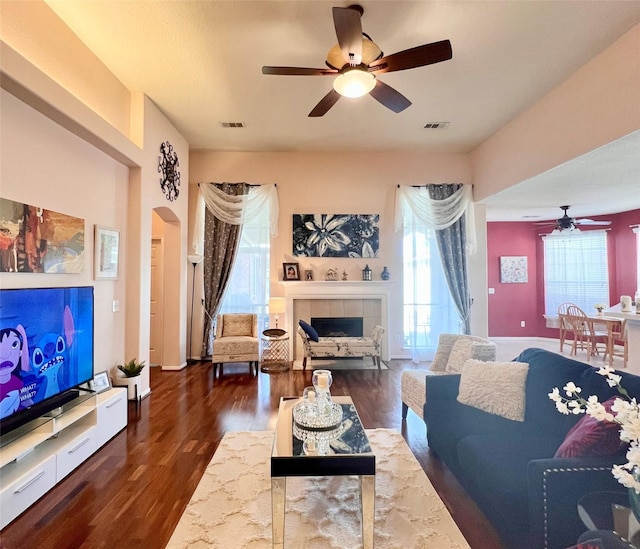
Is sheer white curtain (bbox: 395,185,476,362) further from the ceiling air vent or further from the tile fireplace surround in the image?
the ceiling air vent

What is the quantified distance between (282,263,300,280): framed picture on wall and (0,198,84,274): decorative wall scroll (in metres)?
3.03

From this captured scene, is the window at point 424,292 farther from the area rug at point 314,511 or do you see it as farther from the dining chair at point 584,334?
the area rug at point 314,511

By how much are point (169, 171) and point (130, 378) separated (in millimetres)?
2854

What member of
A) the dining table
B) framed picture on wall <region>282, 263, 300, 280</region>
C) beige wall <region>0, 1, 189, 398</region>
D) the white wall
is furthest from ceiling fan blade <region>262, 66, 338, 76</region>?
the dining table

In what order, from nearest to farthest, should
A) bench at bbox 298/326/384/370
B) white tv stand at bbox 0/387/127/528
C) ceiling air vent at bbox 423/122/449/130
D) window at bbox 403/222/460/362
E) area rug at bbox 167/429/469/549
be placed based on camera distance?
area rug at bbox 167/429/469/549
white tv stand at bbox 0/387/127/528
ceiling air vent at bbox 423/122/449/130
bench at bbox 298/326/384/370
window at bbox 403/222/460/362

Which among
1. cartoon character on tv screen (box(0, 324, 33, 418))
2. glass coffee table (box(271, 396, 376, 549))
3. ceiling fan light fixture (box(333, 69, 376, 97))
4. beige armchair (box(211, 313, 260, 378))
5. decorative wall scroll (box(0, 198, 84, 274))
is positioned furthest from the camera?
beige armchair (box(211, 313, 260, 378))

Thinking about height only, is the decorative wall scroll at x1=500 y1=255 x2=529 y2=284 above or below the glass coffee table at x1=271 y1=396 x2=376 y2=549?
above

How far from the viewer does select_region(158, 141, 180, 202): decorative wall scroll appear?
459 cm

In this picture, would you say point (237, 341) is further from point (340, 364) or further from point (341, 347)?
point (340, 364)

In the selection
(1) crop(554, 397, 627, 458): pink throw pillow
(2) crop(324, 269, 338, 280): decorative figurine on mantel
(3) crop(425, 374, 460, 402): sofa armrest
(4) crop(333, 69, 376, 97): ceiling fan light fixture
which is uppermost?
(4) crop(333, 69, 376, 97): ceiling fan light fixture

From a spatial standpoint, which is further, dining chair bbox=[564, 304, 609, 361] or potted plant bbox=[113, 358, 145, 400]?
dining chair bbox=[564, 304, 609, 361]

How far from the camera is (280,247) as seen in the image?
582 centimetres

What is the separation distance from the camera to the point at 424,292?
19.4ft

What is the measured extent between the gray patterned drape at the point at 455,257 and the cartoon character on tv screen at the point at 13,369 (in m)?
5.51
